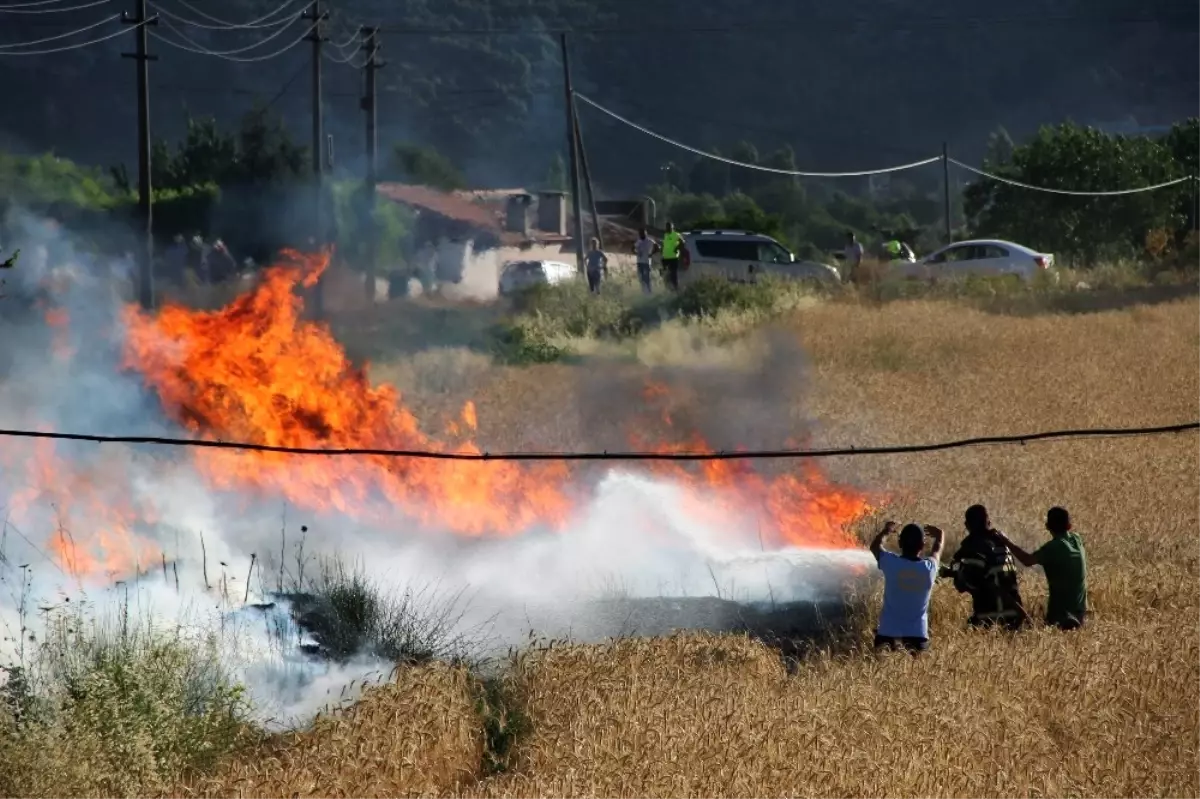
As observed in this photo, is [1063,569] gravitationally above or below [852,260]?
below

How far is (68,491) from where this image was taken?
1391cm

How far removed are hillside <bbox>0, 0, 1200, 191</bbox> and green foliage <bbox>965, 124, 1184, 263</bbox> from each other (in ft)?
215

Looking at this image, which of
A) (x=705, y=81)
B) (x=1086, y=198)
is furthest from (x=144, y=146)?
(x=705, y=81)

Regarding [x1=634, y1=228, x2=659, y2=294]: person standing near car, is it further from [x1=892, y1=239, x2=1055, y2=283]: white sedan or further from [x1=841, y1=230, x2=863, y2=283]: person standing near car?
[x1=892, y1=239, x2=1055, y2=283]: white sedan

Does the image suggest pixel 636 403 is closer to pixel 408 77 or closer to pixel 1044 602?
→ pixel 1044 602

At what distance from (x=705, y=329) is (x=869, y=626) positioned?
17.3 metres

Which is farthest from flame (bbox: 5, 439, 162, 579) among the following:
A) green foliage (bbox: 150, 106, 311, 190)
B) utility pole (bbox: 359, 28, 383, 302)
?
green foliage (bbox: 150, 106, 311, 190)

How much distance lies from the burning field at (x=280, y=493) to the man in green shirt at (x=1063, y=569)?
2.16 meters

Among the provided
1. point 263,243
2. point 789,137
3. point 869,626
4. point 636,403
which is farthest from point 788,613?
point 789,137

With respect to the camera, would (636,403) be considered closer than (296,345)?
No

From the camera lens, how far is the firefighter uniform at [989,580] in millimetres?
12508

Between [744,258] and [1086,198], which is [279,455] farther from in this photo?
[1086,198]

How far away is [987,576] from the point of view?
495 inches

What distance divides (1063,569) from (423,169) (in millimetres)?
72569
